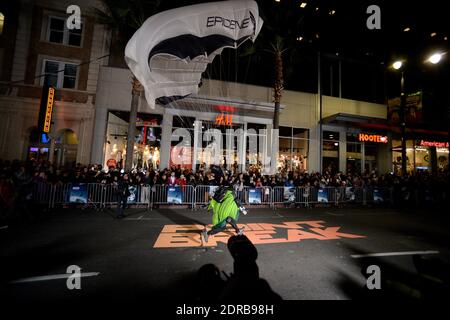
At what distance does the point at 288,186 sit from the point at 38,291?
1085cm

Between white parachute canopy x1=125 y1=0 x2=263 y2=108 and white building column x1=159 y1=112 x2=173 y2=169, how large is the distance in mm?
11554

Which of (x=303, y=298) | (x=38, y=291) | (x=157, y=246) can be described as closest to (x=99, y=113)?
(x=157, y=246)

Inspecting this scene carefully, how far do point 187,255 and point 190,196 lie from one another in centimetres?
610

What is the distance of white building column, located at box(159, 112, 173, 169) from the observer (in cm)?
1570

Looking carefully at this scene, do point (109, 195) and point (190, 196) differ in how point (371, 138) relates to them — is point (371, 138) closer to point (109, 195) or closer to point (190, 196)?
point (190, 196)

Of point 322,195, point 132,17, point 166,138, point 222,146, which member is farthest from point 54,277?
point 132,17

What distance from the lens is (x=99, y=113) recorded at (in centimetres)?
1501

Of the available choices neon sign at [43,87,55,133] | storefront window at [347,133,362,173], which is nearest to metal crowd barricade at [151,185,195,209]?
neon sign at [43,87,55,133]

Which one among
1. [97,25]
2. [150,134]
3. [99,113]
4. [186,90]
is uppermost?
[97,25]

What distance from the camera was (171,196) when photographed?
35.2ft

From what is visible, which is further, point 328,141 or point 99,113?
point 328,141

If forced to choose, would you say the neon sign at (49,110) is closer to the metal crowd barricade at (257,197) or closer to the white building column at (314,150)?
the metal crowd barricade at (257,197)

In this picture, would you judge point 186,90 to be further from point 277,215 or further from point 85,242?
point 277,215

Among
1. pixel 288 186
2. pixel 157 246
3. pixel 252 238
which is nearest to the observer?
pixel 157 246
